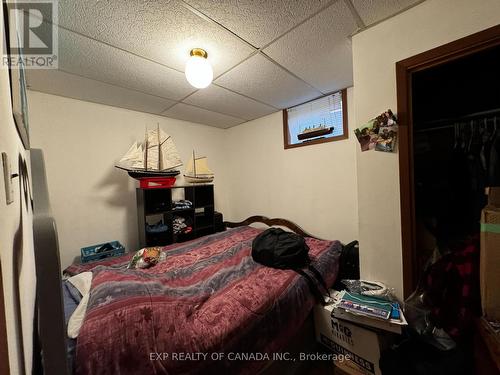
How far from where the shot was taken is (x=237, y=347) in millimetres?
1046

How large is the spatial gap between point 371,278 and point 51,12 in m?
2.47

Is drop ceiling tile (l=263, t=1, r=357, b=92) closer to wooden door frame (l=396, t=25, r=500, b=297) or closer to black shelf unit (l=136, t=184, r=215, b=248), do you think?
wooden door frame (l=396, t=25, r=500, b=297)

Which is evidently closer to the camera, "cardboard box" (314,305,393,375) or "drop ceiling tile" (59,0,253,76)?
"drop ceiling tile" (59,0,253,76)

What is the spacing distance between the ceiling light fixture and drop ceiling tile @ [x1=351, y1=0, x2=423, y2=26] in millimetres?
933

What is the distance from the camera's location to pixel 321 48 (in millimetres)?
1460

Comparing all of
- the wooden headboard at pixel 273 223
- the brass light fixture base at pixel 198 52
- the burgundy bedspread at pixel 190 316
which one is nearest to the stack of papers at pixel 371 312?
the burgundy bedspread at pixel 190 316

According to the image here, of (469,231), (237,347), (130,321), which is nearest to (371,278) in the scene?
(469,231)

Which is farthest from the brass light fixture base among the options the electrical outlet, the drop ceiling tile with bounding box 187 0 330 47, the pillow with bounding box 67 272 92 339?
the pillow with bounding box 67 272 92 339

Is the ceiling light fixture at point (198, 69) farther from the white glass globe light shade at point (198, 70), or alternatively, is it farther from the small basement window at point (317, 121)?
the small basement window at point (317, 121)

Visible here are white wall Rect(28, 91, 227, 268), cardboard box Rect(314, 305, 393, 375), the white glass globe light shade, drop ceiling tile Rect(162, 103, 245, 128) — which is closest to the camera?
cardboard box Rect(314, 305, 393, 375)

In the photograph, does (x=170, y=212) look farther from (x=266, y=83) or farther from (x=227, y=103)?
(x=266, y=83)

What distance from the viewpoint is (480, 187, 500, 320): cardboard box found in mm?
897

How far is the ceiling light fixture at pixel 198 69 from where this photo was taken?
1329mm

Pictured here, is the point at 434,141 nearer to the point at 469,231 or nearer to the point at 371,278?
the point at 469,231
